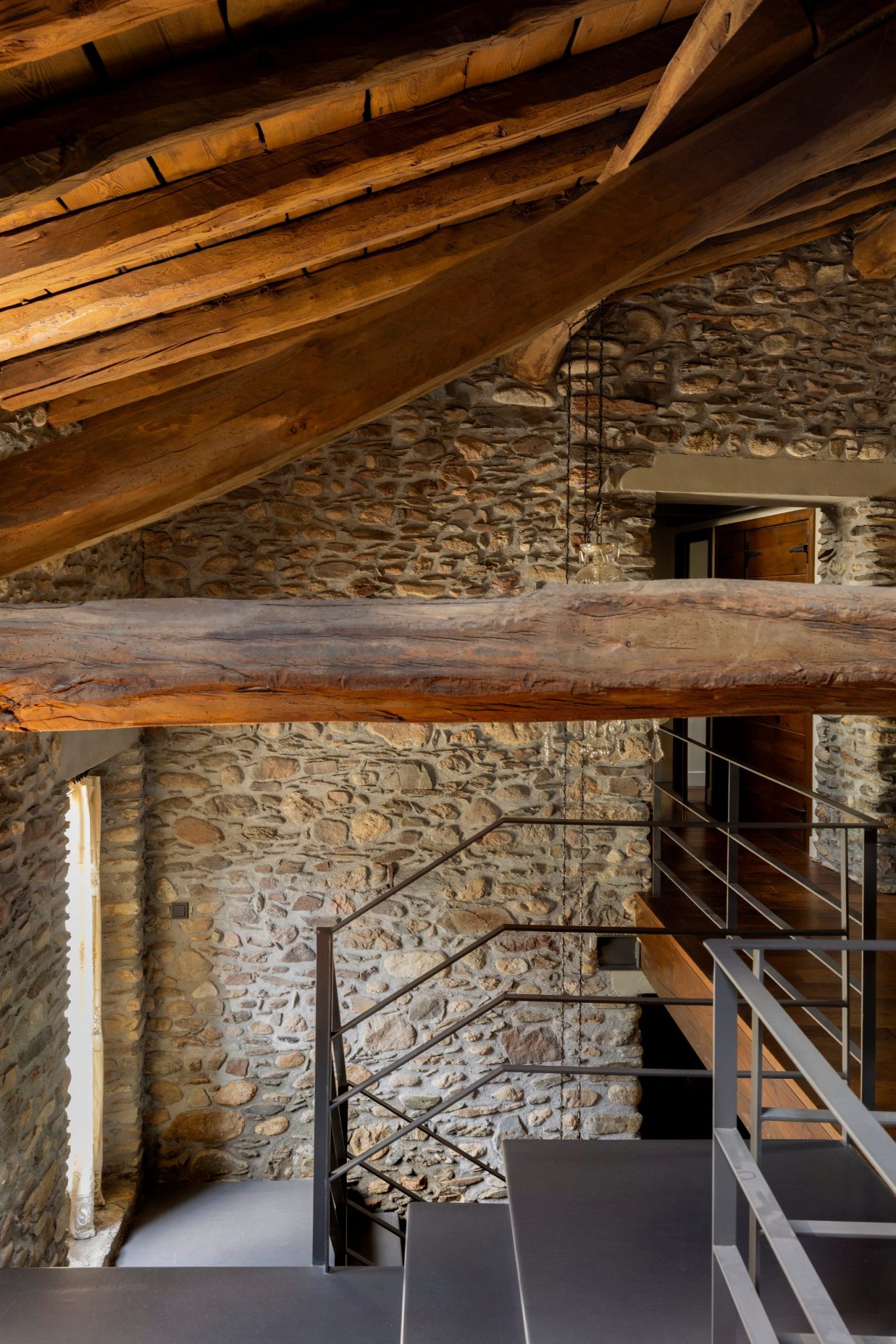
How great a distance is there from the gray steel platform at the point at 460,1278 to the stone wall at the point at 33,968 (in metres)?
1.36

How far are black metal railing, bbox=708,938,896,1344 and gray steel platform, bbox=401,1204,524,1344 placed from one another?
64 cm

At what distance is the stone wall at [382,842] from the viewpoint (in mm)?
4598

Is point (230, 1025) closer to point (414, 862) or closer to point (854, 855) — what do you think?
point (414, 862)

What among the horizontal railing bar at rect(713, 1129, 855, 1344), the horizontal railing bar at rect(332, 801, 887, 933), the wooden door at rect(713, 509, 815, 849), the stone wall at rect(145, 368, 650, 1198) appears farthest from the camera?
the wooden door at rect(713, 509, 815, 849)

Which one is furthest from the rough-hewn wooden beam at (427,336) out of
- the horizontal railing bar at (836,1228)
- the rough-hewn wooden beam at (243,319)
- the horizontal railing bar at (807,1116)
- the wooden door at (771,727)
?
the wooden door at (771,727)

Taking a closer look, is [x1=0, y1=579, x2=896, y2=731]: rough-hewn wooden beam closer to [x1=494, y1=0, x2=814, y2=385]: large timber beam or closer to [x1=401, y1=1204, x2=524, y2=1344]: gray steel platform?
[x1=494, y1=0, x2=814, y2=385]: large timber beam

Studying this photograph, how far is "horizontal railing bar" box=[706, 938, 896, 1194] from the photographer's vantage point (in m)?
1.08

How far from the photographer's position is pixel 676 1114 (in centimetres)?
542

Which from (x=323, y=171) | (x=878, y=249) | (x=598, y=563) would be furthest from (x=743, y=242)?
(x=323, y=171)

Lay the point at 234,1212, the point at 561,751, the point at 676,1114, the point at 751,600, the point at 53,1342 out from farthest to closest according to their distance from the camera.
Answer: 1. the point at 676,1114
2. the point at 561,751
3. the point at 234,1212
4. the point at 53,1342
5. the point at 751,600

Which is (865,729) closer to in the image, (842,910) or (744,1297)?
(842,910)

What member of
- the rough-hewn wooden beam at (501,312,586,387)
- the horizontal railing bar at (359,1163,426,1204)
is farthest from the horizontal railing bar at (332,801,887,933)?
the rough-hewn wooden beam at (501,312,586,387)

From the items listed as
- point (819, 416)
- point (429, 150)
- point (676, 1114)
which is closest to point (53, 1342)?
point (429, 150)

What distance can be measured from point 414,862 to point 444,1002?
2.54 ft
